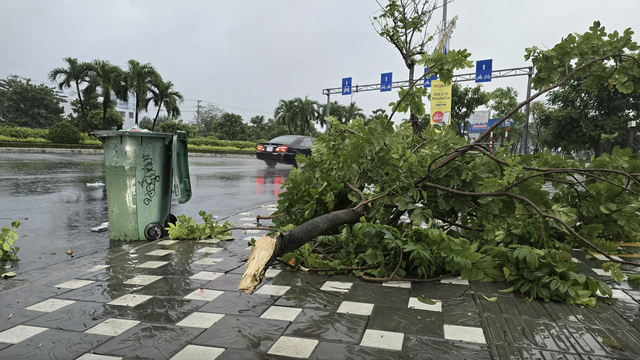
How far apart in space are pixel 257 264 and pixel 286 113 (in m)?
48.4

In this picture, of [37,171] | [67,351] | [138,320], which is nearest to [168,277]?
[138,320]

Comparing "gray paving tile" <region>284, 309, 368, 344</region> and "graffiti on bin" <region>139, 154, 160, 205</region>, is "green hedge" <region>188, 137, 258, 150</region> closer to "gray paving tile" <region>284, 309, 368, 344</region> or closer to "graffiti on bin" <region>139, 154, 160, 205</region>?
"graffiti on bin" <region>139, 154, 160, 205</region>

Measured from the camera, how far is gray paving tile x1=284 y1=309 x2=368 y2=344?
236 cm

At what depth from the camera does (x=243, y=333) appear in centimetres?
238

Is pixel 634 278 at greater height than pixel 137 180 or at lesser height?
lesser

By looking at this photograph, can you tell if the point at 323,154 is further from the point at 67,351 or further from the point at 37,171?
the point at 37,171

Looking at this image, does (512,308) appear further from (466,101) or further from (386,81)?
(466,101)

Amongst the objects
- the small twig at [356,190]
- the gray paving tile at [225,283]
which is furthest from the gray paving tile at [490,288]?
the gray paving tile at [225,283]

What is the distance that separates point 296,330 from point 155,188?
3099 millimetres

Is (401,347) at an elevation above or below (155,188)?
below

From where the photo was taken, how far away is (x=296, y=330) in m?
2.44

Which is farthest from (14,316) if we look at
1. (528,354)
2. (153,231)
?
(528,354)

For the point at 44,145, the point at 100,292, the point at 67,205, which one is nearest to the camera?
the point at 100,292

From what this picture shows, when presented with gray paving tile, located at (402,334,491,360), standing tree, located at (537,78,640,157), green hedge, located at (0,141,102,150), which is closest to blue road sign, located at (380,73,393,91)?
standing tree, located at (537,78,640,157)
